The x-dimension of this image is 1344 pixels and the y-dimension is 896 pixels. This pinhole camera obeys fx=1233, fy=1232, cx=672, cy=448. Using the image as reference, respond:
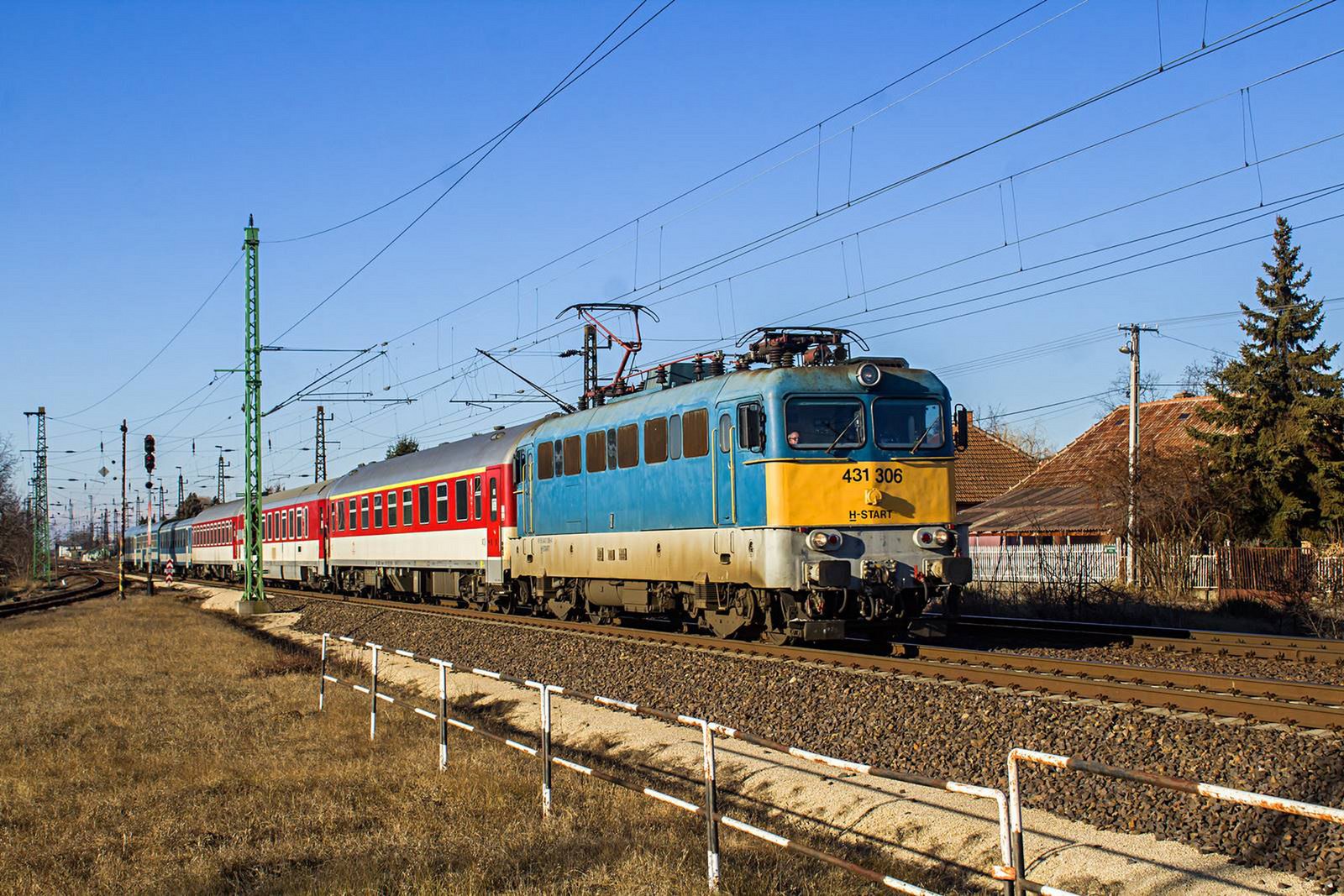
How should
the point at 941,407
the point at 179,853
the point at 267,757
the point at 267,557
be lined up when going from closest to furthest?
the point at 179,853 → the point at 267,757 → the point at 941,407 → the point at 267,557

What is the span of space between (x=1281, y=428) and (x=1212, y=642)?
1969cm

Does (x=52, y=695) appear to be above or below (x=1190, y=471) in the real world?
below

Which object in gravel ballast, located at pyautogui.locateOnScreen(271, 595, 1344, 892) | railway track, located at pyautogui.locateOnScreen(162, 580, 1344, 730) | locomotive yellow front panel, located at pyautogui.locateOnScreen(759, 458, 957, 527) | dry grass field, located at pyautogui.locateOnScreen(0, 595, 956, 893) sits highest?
locomotive yellow front panel, located at pyautogui.locateOnScreen(759, 458, 957, 527)

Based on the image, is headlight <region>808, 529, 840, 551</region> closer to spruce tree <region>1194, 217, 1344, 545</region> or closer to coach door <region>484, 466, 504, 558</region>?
coach door <region>484, 466, 504, 558</region>

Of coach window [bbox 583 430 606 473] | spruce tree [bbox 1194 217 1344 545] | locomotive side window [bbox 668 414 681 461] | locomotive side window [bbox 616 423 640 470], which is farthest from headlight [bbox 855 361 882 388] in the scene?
spruce tree [bbox 1194 217 1344 545]

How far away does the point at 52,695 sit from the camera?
54.0ft

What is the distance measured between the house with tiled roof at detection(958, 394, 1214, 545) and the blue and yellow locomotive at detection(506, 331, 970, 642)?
19.0m

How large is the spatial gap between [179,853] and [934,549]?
33.1 ft

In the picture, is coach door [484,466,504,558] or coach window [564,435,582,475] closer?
coach window [564,435,582,475]

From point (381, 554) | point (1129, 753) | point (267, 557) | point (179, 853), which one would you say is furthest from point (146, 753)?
point (267, 557)

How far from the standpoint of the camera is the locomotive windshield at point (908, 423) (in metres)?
16.0

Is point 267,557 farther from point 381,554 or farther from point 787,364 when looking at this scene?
point 787,364

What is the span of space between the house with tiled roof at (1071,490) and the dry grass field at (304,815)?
84.4ft

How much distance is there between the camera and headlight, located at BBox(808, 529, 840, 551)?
15.0 meters
